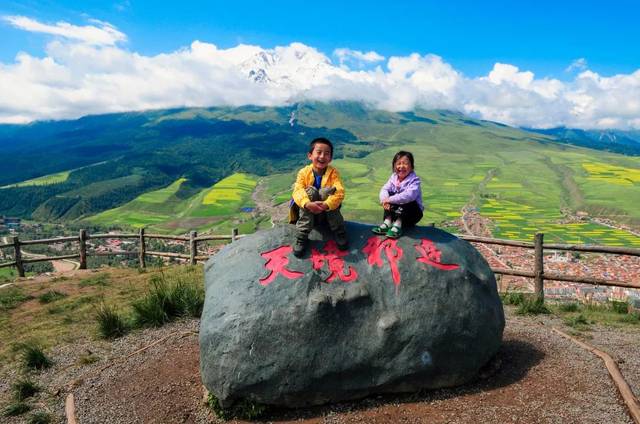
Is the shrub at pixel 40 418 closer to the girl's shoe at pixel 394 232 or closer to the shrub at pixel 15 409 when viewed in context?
the shrub at pixel 15 409

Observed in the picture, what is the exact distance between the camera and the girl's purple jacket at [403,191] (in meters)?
5.15

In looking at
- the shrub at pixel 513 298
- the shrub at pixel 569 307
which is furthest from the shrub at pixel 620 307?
the shrub at pixel 513 298

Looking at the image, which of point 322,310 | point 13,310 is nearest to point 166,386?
point 322,310

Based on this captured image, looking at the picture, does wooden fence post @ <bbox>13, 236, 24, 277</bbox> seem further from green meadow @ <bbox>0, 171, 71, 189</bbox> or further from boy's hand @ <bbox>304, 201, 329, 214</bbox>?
green meadow @ <bbox>0, 171, 71, 189</bbox>

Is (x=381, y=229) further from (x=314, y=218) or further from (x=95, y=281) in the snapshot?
(x=95, y=281)

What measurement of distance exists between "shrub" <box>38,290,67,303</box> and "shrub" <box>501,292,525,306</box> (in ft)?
35.6

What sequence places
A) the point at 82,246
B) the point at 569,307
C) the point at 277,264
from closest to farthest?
the point at 277,264 → the point at 569,307 → the point at 82,246

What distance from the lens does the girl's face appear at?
5.25m

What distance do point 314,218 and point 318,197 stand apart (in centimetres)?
33

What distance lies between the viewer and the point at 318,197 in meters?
4.86

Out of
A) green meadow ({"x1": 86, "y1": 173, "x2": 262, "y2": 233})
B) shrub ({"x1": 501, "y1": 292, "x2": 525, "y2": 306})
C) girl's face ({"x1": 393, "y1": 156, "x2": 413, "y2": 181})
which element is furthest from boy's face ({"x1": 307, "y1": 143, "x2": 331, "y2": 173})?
green meadow ({"x1": 86, "y1": 173, "x2": 262, "y2": 233})

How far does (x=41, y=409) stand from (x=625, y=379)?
7.33 m

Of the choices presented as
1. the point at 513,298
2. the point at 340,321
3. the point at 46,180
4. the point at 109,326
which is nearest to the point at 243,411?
the point at 340,321

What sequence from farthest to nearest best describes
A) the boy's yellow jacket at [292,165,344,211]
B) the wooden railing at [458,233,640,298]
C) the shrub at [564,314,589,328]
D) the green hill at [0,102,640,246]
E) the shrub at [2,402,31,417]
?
the green hill at [0,102,640,246] → the wooden railing at [458,233,640,298] → the shrub at [564,314,589,328] → the shrub at [2,402,31,417] → the boy's yellow jacket at [292,165,344,211]
